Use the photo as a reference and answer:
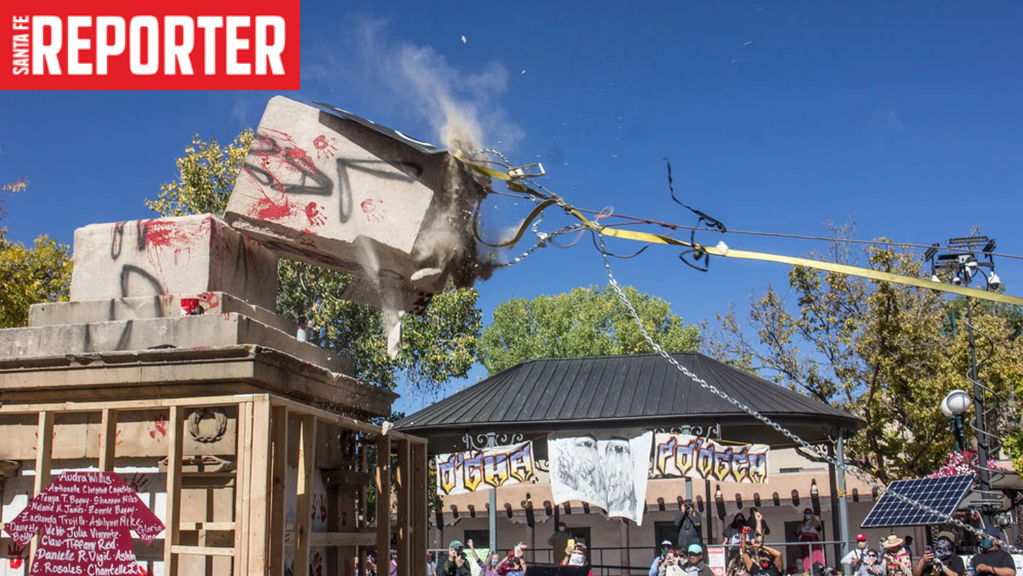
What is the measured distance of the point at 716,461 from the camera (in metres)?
16.4

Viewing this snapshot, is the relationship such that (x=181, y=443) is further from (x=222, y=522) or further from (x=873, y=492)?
(x=873, y=492)

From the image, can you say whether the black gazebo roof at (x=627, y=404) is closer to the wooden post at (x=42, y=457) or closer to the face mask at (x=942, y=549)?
the face mask at (x=942, y=549)

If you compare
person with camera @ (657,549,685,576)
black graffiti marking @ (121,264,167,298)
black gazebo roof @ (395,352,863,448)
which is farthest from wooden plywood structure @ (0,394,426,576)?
black gazebo roof @ (395,352,863,448)

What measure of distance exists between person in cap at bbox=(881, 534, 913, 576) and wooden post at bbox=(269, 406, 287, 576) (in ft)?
33.7

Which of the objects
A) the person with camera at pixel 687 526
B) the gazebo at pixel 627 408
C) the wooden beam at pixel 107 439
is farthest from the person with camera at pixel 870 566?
the wooden beam at pixel 107 439

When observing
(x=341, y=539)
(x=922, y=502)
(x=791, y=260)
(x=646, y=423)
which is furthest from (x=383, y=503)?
(x=646, y=423)

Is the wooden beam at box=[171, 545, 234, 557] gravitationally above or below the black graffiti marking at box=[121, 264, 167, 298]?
below

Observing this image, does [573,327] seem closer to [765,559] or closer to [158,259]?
[765,559]

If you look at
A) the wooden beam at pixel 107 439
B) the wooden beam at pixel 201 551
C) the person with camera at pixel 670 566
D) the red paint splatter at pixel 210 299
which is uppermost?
the red paint splatter at pixel 210 299

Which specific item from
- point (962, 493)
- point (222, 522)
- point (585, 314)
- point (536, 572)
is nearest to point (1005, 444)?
point (962, 493)

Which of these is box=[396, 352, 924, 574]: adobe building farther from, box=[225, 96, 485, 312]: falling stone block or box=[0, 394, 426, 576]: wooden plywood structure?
box=[225, 96, 485, 312]: falling stone block

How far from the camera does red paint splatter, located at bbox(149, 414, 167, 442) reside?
536cm

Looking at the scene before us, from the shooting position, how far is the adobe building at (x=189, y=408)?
4.92 m

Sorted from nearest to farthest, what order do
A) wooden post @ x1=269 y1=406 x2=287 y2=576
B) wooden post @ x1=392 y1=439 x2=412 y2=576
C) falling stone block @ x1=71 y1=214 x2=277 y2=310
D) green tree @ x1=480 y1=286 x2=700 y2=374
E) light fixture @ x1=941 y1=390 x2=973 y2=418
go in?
wooden post @ x1=269 y1=406 x2=287 y2=576
falling stone block @ x1=71 y1=214 x2=277 y2=310
wooden post @ x1=392 y1=439 x2=412 y2=576
light fixture @ x1=941 y1=390 x2=973 y2=418
green tree @ x1=480 y1=286 x2=700 y2=374
